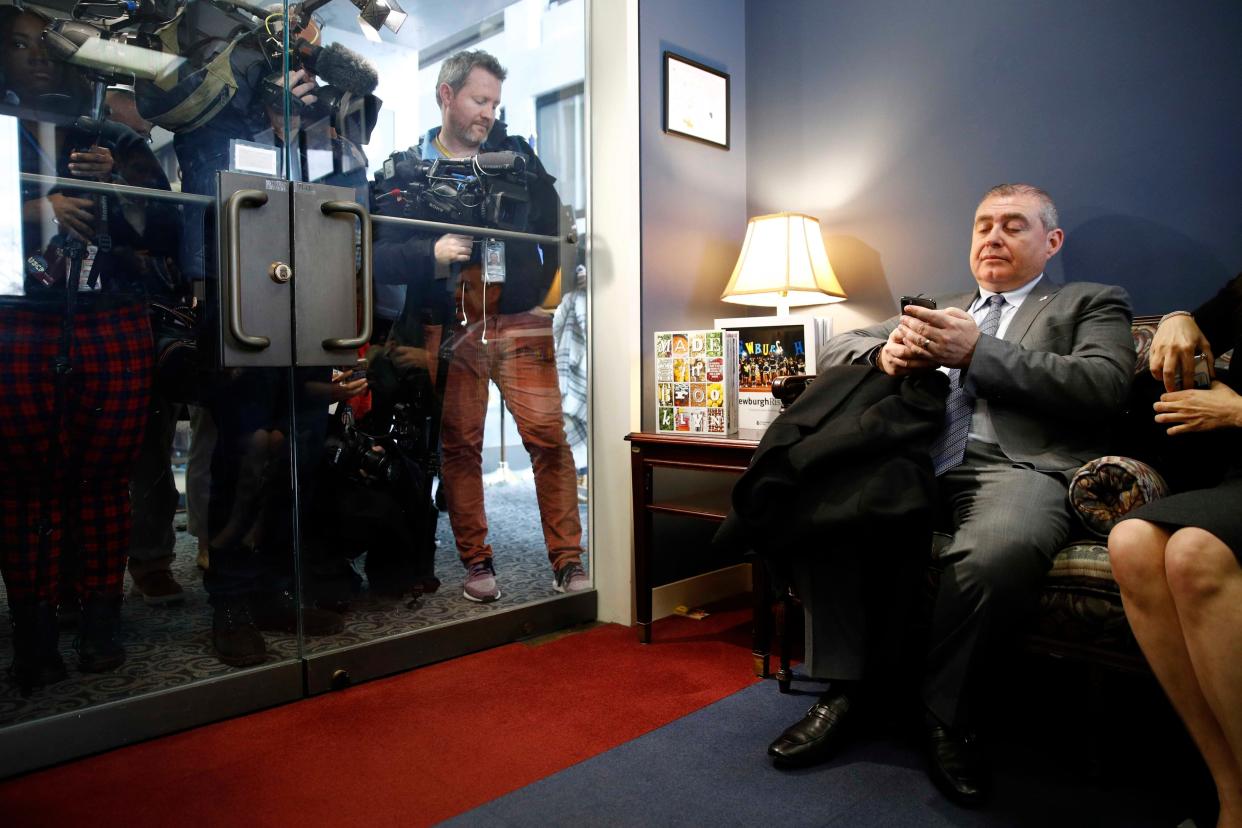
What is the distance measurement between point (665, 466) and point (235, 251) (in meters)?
1.29

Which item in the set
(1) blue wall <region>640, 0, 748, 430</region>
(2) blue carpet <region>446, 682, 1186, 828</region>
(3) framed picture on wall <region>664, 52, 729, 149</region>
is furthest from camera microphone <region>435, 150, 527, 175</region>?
(2) blue carpet <region>446, 682, 1186, 828</region>

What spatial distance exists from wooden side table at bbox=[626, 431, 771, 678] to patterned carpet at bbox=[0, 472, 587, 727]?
35 centimetres

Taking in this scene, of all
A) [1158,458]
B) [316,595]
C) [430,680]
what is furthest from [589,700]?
[1158,458]

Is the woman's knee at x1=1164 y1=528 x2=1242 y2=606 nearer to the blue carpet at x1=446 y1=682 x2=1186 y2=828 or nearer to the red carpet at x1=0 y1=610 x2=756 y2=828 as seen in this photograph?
the blue carpet at x1=446 y1=682 x2=1186 y2=828

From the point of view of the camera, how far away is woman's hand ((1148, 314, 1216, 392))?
1628mm

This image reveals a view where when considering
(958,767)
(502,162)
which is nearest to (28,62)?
(502,162)

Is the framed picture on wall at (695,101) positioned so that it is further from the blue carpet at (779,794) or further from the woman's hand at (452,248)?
the blue carpet at (779,794)

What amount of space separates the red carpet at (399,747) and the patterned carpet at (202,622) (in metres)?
0.13

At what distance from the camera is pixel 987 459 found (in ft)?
6.10

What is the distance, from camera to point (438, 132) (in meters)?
2.31

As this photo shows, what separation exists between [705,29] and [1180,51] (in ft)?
4.74

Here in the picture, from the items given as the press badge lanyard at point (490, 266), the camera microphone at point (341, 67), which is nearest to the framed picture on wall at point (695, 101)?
the press badge lanyard at point (490, 266)

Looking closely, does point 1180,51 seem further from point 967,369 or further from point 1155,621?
point 1155,621

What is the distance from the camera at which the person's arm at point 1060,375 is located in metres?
1.74
